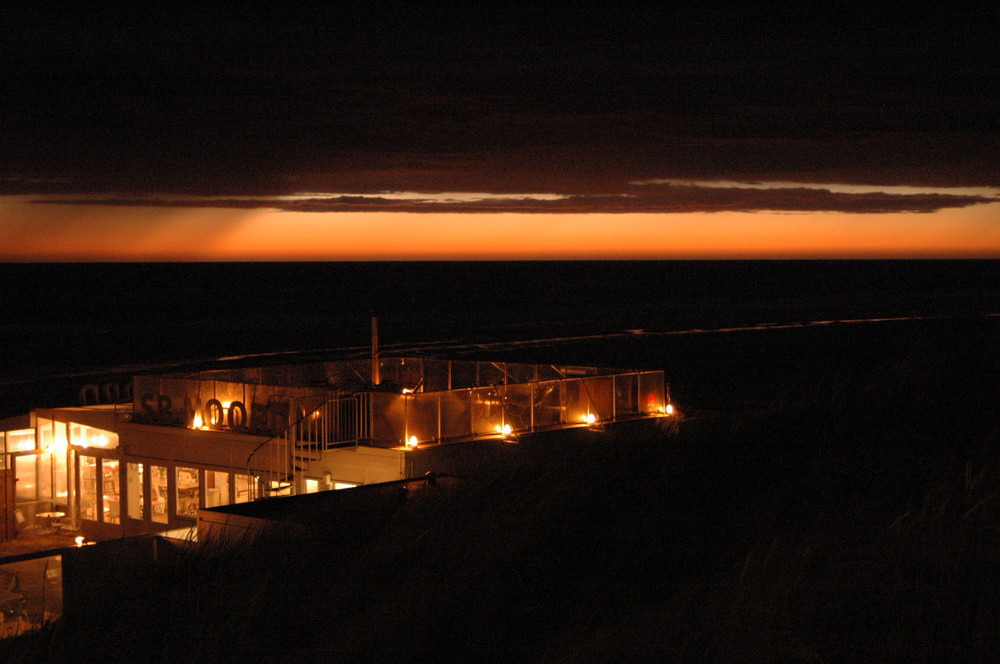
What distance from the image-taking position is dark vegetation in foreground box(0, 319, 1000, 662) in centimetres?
461

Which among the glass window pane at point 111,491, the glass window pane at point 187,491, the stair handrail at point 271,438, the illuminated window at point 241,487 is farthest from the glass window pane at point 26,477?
the stair handrail at point 271,438

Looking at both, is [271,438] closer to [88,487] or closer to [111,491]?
[111,491]

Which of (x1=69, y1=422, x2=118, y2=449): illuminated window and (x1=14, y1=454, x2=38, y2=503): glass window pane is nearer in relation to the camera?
(x1=69, y1=422, x2=118, y2=449): illuminated window

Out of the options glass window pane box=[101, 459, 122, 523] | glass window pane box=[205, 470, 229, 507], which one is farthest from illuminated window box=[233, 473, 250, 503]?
glass window pane box=[101, 459, 122, 523]

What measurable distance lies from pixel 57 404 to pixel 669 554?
29657 millimetres

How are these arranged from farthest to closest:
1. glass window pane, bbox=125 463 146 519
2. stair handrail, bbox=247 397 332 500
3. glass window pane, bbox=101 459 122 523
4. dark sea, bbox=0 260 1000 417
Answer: dark sea, bbox=0 260 1000 417 → glass window pane, bbox=101 459 122 523 → glass window pane, bbox=125 463 146 519 → stair handrail, bbox=247 397 332 500

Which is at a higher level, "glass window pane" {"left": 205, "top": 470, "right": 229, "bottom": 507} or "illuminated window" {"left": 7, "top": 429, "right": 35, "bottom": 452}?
"illuminated window" {"left": 7, "top": 429, "right": 35, "bottom": 452}

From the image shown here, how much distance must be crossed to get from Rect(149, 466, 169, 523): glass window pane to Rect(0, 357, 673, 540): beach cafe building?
17mm

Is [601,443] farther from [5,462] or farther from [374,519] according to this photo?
[5,462]

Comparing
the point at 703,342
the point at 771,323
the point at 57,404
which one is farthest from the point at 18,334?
the point at 771,323

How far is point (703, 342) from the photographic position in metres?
50.3

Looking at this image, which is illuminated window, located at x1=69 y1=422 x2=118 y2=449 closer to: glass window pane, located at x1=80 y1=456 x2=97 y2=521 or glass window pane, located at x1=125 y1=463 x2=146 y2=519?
glass window pane, located at x1=80 y1=456 x2=97 y2=521

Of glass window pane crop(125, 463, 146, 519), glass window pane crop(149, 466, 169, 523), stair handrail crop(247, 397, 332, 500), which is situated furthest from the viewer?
glass window pane crop(125, 463, 146, 519)

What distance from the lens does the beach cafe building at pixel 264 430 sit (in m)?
13.6
